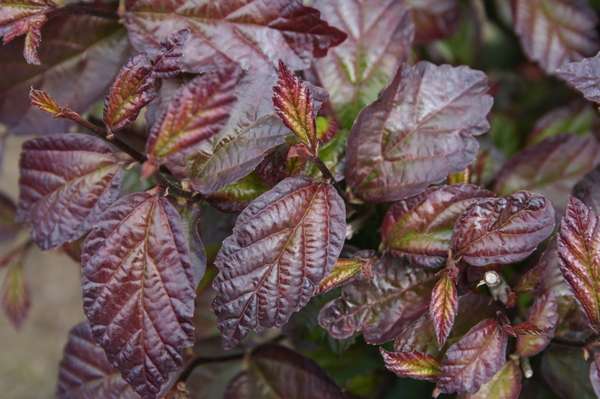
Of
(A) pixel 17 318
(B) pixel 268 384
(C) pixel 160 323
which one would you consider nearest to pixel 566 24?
(B) pixel 268 384

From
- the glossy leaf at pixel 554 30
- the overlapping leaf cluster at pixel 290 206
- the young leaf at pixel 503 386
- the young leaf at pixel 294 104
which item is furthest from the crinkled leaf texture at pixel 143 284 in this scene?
the glossy leaf at pixel 554 30

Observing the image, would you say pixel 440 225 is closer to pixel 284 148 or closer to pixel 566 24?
pixel 284 148

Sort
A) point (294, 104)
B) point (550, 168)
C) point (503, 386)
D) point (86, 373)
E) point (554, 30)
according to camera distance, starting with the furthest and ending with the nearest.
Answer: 1. point (554, 30)
2. point (550, 168)
3. point (86, 373)
4. point (503, 386)
5. point (294, 104)

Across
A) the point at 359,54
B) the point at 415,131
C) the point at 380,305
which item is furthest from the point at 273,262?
the point at 359,54

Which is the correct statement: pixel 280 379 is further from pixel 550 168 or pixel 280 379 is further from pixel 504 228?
pixel 550 168

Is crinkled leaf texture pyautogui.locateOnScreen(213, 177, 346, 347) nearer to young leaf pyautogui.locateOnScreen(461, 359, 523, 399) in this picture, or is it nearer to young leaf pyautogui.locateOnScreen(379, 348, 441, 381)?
young leaf pyautogui.locateOnScreen(379, 348, 441, 381)

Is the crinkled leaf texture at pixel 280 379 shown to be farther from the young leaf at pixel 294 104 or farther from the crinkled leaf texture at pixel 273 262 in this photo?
the young leaf at pixel 294 104

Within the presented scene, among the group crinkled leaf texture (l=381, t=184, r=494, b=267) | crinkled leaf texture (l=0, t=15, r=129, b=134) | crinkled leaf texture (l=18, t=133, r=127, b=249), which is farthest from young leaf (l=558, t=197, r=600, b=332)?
crinkled leaf texture (l=0, t=15, r=129, b=134)
